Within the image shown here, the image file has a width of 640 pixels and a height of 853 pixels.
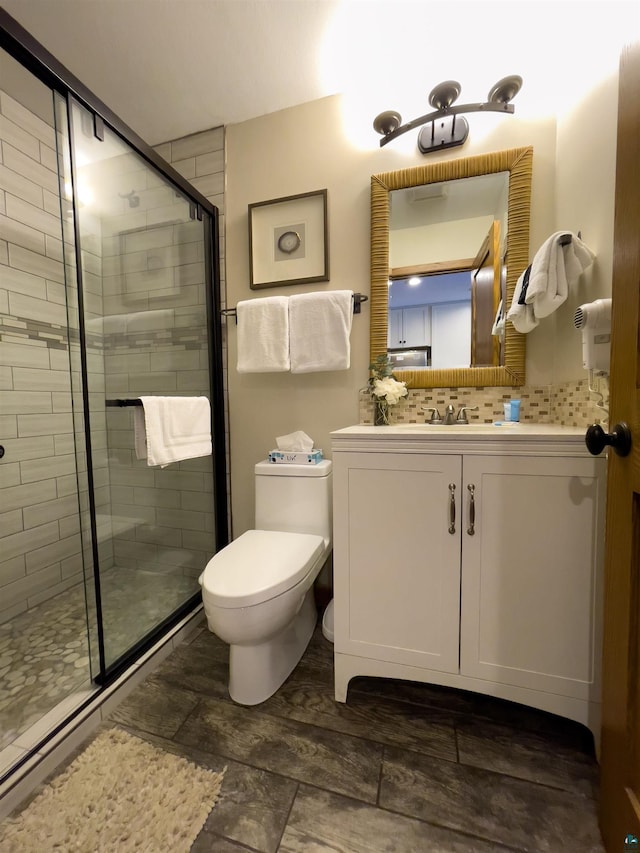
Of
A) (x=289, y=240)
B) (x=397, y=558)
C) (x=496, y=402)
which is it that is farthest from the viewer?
(x=289, y=240)

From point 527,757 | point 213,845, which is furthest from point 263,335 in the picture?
point 527,757

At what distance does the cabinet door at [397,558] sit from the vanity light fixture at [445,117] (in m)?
1.29

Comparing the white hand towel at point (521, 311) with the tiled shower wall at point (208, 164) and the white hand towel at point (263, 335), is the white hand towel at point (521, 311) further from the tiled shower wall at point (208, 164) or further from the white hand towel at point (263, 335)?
the tiled shower wall at point (208, 164)

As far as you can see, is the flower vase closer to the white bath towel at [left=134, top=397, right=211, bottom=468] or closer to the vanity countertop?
the vanity countertop

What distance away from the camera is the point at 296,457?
1512mm

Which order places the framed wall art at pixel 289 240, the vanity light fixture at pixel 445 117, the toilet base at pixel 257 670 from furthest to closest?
1. the framed wall art at pixel 289 240
2. the vanity light fixture at pixel 445 117
3. the toilet base at pixel 257 670

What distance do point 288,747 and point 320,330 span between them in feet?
4.66

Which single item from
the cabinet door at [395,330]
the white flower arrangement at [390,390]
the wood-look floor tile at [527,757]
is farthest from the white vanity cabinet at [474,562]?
the cabinet door at [395,330]

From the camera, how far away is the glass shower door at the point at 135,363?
50.3 inches

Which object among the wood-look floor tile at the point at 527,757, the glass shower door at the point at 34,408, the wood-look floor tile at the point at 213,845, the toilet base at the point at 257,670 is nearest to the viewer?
the wood-look floor tile at the point at 213,845

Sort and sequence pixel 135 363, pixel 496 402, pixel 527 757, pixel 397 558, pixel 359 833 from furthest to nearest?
pixel 135 363
pixel 496 402
pixel 397 558
pixel 527 757
pixel 359 833

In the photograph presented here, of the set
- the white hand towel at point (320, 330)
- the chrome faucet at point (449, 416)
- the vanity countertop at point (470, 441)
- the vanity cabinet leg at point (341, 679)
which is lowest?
the vanity cabinet leg at point (341, 679)

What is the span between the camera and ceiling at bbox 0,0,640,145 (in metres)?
1.21

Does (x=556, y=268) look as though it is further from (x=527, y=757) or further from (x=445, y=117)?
(x=527, y=757)
